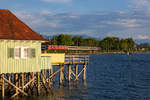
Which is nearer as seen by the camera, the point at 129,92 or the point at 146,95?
the point at 146,95

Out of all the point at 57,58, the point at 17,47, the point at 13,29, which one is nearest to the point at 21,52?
the point at 17,47

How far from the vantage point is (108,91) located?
33.5m

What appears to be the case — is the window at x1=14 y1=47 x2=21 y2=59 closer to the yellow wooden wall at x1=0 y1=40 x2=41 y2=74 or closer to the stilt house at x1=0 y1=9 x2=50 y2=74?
the stilt house at x1=0 y1=9 x2=50 y2=74

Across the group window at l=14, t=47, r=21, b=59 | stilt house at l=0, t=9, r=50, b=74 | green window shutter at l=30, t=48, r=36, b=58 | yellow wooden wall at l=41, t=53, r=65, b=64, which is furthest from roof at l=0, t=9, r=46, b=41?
yellow wooden wall at l=41, t=53, r=65, b=64

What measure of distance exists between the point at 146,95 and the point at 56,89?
11.0m

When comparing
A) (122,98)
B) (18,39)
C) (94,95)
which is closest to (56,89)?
(94,95)

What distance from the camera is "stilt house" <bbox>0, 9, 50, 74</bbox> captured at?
974 inches

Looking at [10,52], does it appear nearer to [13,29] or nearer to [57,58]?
[13,29]

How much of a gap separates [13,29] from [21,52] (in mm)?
2725

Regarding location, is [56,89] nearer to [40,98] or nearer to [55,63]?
[55,63]

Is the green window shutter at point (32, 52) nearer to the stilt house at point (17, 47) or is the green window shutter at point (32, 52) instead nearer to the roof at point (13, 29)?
the stilt house at point (17, 47)

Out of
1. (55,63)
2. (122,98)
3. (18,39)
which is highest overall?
(18,39)

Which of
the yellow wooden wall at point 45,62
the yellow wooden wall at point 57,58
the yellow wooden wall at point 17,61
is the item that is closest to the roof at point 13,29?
the yellow wooden wall at point 17,61

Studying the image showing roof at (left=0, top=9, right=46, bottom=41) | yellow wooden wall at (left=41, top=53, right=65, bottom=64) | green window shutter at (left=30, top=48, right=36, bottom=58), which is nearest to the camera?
roof at (left=0, top=9, right=46, bottom=41)
